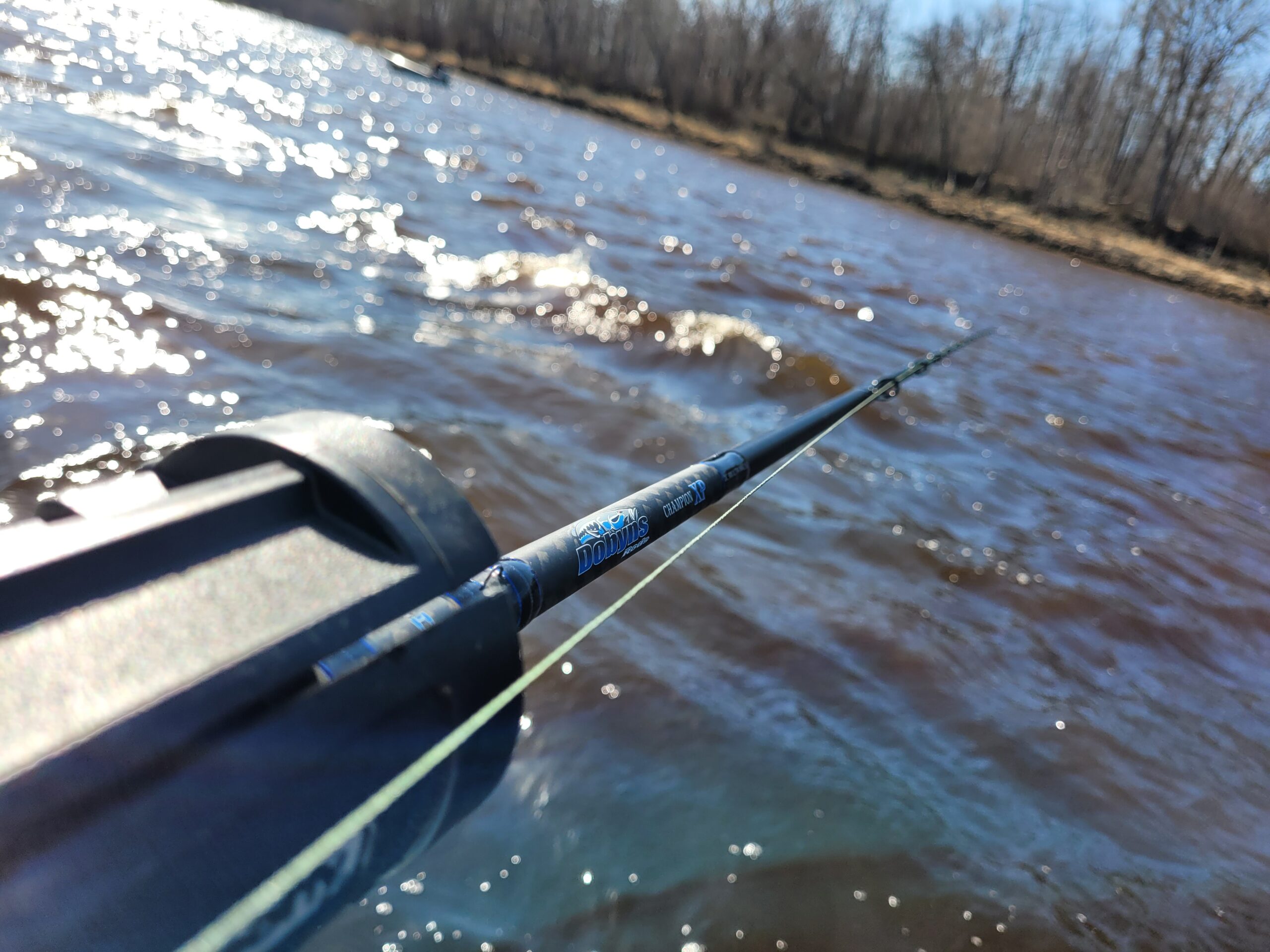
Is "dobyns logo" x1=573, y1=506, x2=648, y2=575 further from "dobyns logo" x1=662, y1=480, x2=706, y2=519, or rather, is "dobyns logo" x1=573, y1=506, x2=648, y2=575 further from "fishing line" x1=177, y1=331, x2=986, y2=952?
"fishing line" x1=177, y1=331, x2=986, y2=952

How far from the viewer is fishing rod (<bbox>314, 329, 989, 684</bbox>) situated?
1173mm

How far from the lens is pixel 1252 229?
30.1m

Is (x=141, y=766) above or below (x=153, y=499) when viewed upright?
below

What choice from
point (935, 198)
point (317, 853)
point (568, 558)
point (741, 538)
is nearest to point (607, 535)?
point (568, 558)

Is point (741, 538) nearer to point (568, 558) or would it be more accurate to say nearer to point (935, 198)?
point (568, 558)

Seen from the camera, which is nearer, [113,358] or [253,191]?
[113,358]

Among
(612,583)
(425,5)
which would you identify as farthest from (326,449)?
(425,5)

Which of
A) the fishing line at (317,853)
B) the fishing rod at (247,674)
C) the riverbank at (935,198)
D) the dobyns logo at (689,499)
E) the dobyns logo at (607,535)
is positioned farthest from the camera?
the riverbank at (935,198)

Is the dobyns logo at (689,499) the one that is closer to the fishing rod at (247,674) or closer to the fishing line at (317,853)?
the fishing rod at (247,674)

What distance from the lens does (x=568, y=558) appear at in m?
1.48

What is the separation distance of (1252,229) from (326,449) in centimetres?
3753

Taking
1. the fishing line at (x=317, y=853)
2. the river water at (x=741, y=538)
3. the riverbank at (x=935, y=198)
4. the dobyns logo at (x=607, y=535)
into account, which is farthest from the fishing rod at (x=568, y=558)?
the riverbank at (x=935, y=198)

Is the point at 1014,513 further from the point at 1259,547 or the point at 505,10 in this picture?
the point at 505,10

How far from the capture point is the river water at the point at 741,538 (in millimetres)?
1845
